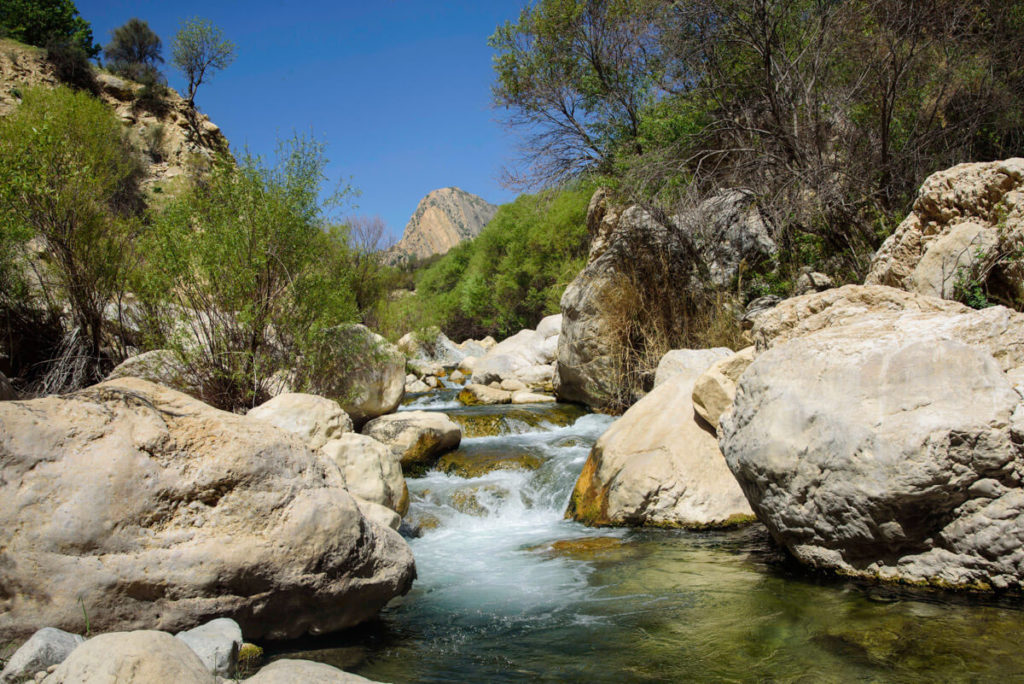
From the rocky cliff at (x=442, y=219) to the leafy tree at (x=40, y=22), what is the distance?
68.6 meters

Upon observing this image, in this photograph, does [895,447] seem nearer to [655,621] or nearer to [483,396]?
[655,621]

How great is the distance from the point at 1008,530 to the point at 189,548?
465cm

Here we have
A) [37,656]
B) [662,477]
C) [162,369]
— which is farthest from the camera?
[162,369]

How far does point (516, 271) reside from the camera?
2716 cm

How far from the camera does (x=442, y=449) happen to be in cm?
877

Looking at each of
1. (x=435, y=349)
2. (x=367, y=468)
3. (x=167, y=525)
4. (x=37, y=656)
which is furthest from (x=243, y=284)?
(x=435, y=349)

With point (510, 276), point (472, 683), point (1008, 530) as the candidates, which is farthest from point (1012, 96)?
point (510, 276)

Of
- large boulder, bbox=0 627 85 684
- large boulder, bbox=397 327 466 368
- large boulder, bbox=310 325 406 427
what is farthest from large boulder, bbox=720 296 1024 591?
large boulder, bbox=397 327 466 368

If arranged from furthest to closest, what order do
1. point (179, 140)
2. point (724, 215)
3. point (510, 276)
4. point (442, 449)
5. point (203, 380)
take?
point (179, 140)
point (510, 276)
point (724, 215)
point (442, 449)
point (203, 380)

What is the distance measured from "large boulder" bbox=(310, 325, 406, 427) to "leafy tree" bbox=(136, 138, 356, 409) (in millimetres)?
280

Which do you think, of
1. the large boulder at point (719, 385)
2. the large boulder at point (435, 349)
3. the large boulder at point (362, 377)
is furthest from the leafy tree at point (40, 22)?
the large boulder at point (719, 385)

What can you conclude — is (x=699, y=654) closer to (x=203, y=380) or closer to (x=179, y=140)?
(x=203, y=380)

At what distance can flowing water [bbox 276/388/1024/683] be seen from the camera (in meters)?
3.14

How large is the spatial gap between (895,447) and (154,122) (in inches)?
1487
